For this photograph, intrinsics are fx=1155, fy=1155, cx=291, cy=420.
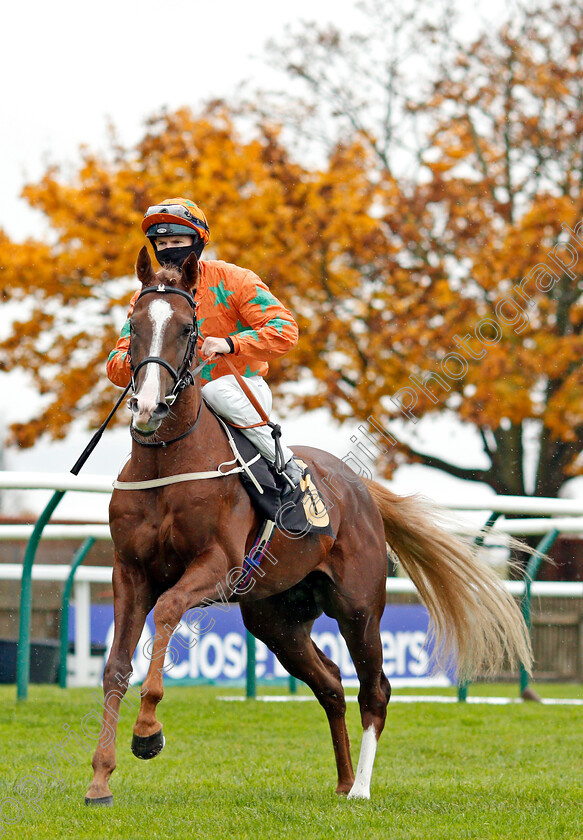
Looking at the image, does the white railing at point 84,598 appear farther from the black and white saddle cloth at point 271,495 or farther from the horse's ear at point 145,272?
the horse's ear at point 145,272

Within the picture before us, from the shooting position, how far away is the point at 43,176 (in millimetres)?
15594

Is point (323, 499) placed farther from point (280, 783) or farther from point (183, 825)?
point (183, 825)

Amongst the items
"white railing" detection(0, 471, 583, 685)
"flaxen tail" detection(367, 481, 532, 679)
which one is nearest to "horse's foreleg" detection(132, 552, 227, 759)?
"flaxen tail" detection(367, 481, 532, 679)

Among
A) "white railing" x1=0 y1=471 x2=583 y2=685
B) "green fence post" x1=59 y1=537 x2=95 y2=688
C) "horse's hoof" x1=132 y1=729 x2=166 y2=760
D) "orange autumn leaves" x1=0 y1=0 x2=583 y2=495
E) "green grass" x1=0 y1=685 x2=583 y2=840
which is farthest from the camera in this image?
"orange autumn leaves" x1=0 y1=0 x2=583 y2=495

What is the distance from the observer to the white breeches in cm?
460

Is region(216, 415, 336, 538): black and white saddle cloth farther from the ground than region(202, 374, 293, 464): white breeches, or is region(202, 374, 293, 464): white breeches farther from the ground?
region(202, 374, 293, 464): white breeches

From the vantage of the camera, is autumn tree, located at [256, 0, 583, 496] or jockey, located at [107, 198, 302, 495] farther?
autumn tree, located at [256, 0, 583, 496]

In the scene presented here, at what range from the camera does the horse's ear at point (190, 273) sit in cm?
421

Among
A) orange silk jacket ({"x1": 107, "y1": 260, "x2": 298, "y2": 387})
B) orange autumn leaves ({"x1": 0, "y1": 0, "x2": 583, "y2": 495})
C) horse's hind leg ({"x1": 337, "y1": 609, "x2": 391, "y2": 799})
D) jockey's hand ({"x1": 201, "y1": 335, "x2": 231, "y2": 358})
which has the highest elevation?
orange autumn leaves ({"x1": 0, "y1": 0, "x2": 583, "y2": 495})

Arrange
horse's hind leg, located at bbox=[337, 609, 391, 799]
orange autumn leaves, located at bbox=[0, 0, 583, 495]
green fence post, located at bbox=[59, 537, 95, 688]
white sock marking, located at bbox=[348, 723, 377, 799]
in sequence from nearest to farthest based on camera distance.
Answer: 1. white sock marking, located at bbox=[348, 723, 377, 799]
2. horse's hind leg, located at bbox=[337, 609, 391, 799]
3. green fence post, located at bbox=[59, 537, 95, 688]
4. orange autumn leaves, located at bbox=[0, 0, 583, 495]

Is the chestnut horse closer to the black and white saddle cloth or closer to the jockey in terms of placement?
the black and white saddle cloth

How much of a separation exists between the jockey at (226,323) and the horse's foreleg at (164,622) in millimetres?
688

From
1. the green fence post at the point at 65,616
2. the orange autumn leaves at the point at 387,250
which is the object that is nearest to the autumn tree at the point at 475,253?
the orange autumn leaves at the point at 387,250

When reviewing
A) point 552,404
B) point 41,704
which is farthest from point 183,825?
point 552,404
